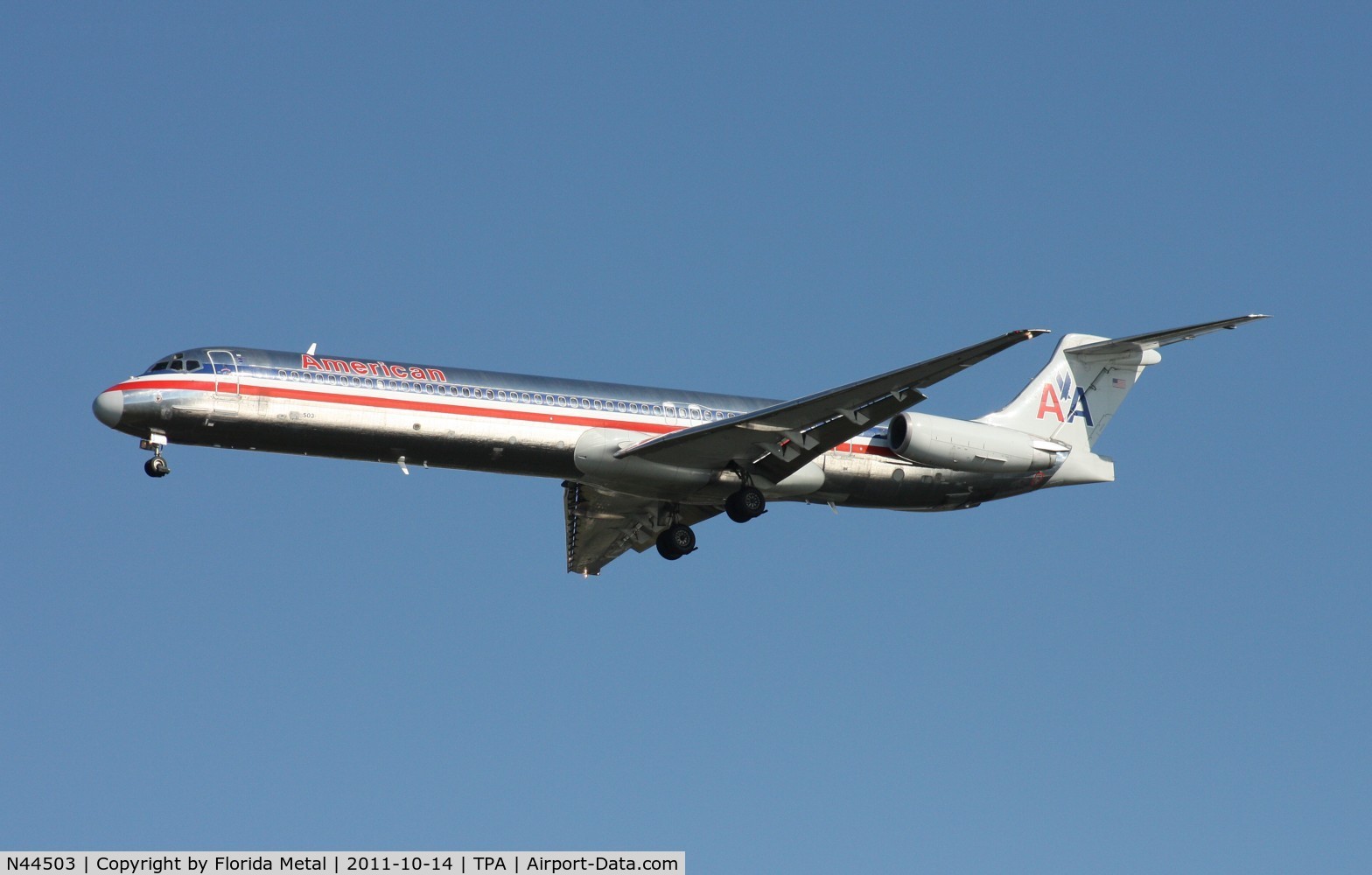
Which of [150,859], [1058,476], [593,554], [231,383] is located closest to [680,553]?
[593,554]

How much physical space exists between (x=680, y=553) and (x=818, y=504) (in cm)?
294

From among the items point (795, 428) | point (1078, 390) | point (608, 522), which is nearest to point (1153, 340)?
point (1078, 390)

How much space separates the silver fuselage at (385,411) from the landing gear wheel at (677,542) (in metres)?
2.46

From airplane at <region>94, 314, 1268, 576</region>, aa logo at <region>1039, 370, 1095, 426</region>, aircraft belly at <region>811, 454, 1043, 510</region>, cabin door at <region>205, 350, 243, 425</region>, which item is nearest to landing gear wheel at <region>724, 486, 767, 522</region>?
airplane at <region>94, 314, 1268, 576</region>

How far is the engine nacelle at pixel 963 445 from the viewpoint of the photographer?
30453mm

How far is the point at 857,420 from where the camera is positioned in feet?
95.0

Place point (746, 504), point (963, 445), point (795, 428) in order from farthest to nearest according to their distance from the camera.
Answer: point (963, 445) < point (746, 504) < point (795, 428)

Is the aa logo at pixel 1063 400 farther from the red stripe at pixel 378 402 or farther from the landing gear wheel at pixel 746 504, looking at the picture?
the red stripe at pixel 378 402

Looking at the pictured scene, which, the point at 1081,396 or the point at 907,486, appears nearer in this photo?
the point at 907,486

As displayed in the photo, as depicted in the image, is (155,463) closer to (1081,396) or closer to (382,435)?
(382,435)

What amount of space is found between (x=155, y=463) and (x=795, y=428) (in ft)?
35.2

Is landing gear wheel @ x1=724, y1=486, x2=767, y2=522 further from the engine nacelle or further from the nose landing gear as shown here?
the nose landing gear

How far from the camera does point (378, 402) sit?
27.8 m

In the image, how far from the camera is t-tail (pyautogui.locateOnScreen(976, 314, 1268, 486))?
33.3 metres
